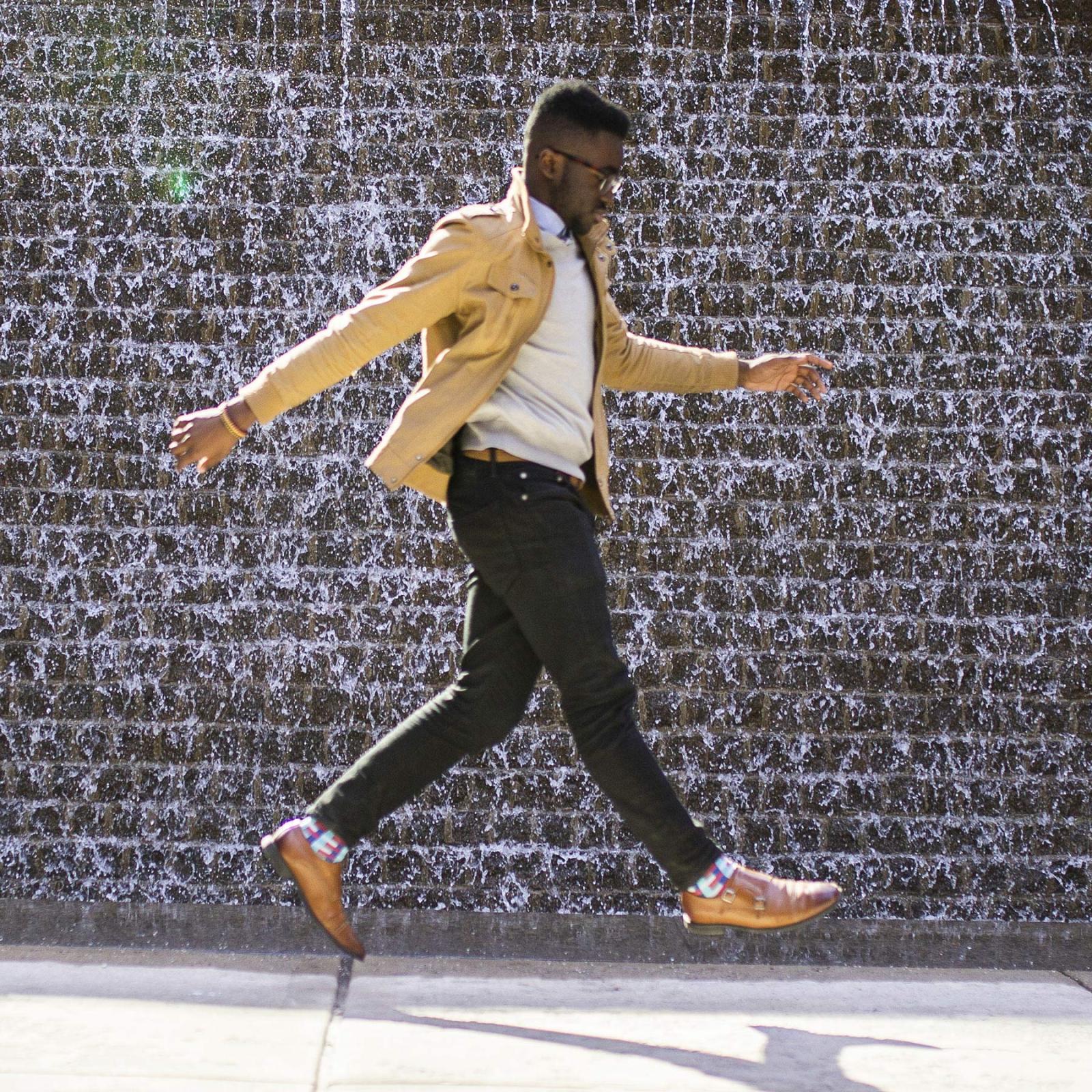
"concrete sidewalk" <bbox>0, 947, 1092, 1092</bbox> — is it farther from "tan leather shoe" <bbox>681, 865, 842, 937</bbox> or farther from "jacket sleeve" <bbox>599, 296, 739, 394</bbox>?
"jacket sleeve" <bbox>599, 296, 739, 394</bbox>

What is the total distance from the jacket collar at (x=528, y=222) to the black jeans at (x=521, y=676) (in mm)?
497

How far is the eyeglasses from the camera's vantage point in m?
3.19

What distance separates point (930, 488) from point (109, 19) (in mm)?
3789

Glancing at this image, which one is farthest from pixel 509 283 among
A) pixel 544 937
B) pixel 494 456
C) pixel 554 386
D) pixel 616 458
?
pixel 616 458

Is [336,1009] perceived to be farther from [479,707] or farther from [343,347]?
[343,347]

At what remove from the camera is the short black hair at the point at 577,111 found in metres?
3.16

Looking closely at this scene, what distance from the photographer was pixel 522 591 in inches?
122

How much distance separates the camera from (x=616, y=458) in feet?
19.0

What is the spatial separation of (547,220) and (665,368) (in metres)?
0.60

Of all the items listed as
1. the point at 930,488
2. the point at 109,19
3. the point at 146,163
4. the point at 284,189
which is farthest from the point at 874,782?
the point at 109,19

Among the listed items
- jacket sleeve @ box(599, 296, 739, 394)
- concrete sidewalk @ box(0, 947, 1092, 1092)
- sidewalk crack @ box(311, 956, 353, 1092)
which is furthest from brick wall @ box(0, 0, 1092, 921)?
jacket sleeve @ box(599, 296, 739, 394)

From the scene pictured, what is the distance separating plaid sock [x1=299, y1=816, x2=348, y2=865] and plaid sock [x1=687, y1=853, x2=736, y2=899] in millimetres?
762

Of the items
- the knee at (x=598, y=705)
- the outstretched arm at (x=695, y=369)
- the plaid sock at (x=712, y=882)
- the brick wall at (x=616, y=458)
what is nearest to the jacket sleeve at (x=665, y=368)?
the outstretched arm at (x=695, y=369)

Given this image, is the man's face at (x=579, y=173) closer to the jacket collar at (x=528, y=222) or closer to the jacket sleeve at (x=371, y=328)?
the jacket collar at (x=528, y=222)
